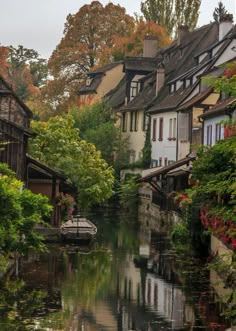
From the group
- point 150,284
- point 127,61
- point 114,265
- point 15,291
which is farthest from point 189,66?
point 15,291

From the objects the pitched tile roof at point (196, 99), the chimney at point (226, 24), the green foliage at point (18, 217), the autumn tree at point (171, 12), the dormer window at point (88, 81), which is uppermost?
the autumn tree at point (171, 12)

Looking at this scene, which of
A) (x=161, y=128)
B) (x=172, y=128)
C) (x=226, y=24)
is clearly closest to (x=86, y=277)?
(x=226, y=24)

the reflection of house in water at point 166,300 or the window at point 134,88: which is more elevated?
the window at point 134,88

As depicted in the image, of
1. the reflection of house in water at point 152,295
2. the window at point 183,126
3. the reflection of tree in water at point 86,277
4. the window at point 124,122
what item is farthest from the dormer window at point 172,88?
the reflection of tree in water at point 86,277

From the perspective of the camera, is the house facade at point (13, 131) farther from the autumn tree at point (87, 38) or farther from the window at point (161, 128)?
the autumn tree at point (87, 38)

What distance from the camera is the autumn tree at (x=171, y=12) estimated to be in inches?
3799

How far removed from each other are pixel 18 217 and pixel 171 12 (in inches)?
2800

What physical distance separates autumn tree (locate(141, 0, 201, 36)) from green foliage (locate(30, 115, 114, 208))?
37383mm

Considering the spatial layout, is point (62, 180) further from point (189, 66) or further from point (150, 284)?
point (189, 66)

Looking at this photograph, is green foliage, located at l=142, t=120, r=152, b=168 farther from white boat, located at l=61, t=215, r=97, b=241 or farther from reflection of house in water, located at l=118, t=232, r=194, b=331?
reflection of house in water, located at l=118, t=232, r=194, b=331

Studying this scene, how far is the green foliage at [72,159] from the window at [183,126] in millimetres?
6324

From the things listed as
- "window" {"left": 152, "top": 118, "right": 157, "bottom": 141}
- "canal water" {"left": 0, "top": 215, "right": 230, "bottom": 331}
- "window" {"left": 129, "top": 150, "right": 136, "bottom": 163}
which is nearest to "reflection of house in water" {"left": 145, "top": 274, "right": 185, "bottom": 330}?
"canal water" {"left": 0, "top": 215, "right": 230, "bottom": 331}

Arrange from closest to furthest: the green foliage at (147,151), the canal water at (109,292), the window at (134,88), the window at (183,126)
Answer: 1. the canal water at (109,292)
2. the window at (183,126)
3. the green foliage at (147,151)
4. the window at (134,88)

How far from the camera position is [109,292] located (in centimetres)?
3153
